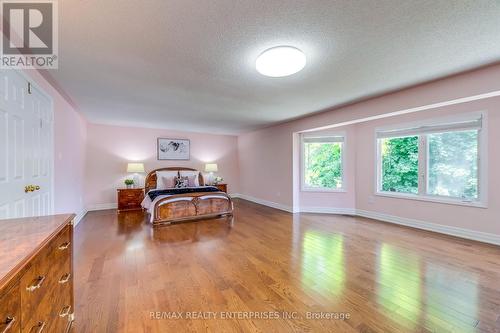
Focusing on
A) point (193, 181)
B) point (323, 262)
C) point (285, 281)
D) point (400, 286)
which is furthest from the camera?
point (193, 181)

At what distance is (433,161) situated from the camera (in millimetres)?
3850

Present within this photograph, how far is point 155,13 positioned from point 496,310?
360 centimetres

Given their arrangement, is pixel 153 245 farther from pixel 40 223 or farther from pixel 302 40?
pixel 302 40

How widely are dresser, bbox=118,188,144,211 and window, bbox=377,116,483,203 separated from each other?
5.84m

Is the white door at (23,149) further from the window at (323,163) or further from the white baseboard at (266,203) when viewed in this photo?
the window at (323,163)

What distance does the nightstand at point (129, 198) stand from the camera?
5.32 meters

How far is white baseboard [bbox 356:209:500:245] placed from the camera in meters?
3.14

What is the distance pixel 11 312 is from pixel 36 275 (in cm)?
22

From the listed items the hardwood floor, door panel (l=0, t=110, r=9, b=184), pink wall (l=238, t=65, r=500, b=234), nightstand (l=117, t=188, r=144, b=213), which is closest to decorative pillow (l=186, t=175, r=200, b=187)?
nightstand (l=117, t=188, r=144, b=213)

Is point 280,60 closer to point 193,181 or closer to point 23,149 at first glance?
point 23,149

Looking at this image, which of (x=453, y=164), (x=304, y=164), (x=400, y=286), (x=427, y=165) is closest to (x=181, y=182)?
(x=304, y=164)

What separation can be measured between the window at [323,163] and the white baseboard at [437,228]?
3.02ft

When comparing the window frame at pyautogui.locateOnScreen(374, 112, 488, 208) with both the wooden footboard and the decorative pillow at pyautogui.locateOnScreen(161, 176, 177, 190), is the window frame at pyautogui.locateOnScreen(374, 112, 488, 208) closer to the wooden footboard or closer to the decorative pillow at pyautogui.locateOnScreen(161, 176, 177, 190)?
the wooden footboard

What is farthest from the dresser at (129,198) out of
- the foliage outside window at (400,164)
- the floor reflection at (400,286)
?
the foliage outside window at (400,164)
